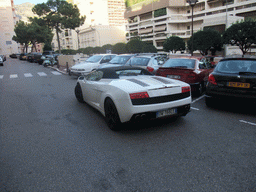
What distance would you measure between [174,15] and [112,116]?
7113 centimetres

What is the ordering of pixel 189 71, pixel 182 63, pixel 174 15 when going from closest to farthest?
pixel 189 71 < pixel 182 63 < pixel 174 15

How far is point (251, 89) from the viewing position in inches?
219

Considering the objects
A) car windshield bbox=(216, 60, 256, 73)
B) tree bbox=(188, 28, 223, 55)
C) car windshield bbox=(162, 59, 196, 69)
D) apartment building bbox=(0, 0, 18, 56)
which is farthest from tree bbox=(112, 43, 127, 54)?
apartment building bbox=(0, 0, 18, 56)

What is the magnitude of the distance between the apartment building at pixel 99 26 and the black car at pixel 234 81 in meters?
88.8

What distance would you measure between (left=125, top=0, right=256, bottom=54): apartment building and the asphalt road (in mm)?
41788

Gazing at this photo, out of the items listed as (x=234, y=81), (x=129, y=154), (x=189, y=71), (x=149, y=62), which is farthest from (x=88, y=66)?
(x=129, y=154)

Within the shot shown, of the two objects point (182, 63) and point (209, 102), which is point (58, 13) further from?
point (209, 102)

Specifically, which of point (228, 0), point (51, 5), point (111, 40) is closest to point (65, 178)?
point (51, 5)

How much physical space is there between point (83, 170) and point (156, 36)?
2987 inches

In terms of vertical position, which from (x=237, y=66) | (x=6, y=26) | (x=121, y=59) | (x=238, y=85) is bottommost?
(x=238, y=85)

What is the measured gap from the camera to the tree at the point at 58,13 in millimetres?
46875

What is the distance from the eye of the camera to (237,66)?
6039mm

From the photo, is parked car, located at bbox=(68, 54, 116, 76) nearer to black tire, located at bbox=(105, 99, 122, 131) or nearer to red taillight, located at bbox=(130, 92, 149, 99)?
black tire, located at bbox=(105, 99, 122, 131)

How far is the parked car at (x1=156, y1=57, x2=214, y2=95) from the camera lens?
7.78m
